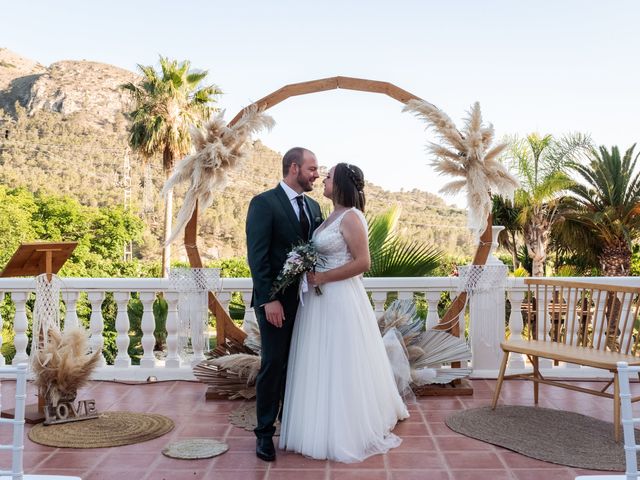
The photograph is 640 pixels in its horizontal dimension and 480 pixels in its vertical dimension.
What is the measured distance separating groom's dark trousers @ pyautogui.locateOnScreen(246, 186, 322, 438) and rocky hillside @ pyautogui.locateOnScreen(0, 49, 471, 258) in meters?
28.8

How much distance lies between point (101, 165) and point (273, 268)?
161 ft

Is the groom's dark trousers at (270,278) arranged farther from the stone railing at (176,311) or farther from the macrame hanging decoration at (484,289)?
the macrame hanging decoration at (484,289)

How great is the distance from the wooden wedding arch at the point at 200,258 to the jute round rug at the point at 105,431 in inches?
38.5

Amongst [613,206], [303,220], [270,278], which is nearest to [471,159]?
[303,220]

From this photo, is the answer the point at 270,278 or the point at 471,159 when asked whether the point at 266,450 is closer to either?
the point at 270,278

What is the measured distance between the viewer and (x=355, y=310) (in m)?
3.59

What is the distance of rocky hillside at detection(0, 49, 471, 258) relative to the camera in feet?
138

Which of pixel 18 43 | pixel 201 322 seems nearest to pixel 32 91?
pixel 18 43

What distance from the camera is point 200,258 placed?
5105 mm

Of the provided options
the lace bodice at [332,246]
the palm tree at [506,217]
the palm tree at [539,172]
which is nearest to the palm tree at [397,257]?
the lace bodice at [332,246]

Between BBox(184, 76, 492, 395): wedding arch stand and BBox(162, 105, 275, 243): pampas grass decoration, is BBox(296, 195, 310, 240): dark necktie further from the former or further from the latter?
BBox(184, 76, 492, 395): wedding arch stand

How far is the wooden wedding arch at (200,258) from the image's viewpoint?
504cm

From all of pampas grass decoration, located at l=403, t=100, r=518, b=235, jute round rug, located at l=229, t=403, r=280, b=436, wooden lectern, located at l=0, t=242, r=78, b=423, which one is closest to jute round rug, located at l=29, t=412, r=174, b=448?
wooden lectern, located at l=0, t=242, r=78, b=423

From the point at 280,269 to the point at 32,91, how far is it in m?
63.9
